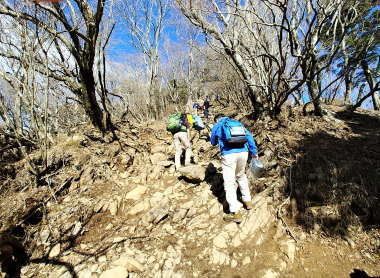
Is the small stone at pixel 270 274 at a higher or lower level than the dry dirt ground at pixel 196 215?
lower

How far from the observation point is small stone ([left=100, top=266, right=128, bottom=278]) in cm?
260

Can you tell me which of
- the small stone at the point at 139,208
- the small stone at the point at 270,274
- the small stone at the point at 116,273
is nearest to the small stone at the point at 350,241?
the small stone at the point at 270,274

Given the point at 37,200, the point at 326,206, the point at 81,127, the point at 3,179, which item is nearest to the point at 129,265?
the point at 37,200

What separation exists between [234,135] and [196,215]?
1.72m

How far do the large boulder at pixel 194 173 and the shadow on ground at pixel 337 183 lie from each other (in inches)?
73.9

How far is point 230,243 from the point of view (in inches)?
121

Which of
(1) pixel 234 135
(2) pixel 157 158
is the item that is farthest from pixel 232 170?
(2) pixel 157 158

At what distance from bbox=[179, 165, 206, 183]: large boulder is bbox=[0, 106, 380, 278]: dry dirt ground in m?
0.03

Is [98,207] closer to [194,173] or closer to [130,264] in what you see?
[130,264]

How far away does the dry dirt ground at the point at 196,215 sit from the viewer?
9.01ft

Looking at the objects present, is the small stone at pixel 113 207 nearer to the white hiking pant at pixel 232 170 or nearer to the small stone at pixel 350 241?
the white hiking pant at pixel 232 170

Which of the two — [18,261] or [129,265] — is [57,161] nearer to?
[18,261]

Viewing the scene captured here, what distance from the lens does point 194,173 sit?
15.3 feet

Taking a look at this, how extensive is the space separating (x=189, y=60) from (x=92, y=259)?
2135 cm
